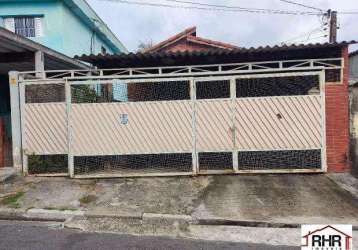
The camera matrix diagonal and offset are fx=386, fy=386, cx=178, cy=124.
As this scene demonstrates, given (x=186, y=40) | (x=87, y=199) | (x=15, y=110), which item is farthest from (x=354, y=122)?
(x=186, y=40)

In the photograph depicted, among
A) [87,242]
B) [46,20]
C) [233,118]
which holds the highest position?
[46,20]

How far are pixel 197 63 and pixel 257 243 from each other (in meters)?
5.88

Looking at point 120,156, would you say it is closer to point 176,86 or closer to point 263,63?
point 176,86

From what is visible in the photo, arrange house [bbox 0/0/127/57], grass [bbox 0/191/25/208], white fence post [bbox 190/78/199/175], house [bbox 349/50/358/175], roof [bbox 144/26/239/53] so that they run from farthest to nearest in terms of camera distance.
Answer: roof [bbox 144/26/239/53], house [bbox 0/0/127/57], house [bbox 349/50/358/175], white fence post [bbox 190/78/199/175], grass [bbox 0/191/25/208]

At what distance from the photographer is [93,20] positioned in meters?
17.7

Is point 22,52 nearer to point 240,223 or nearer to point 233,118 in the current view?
point 233,118

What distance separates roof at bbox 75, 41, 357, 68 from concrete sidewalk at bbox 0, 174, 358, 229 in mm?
2995

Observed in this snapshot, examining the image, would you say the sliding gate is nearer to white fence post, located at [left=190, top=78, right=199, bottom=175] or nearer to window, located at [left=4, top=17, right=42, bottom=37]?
white fence post, located at [left=190, top=78, right=199, bottom=175]

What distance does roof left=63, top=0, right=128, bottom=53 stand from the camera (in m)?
15.6

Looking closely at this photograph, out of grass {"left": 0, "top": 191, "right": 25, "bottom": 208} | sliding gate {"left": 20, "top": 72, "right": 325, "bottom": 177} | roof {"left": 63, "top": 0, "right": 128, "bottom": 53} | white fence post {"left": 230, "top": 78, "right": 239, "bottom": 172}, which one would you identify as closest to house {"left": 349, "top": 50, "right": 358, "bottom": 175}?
sliding gate {"left": 20, "top": 72, "right": 325, "bottom": 177}

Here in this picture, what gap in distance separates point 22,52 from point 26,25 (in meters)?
5.24

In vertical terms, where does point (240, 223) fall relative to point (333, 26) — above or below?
below

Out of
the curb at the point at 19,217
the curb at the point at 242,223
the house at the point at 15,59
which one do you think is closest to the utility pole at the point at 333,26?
the house at the point at 15,59

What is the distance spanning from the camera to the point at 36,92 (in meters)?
8.73
